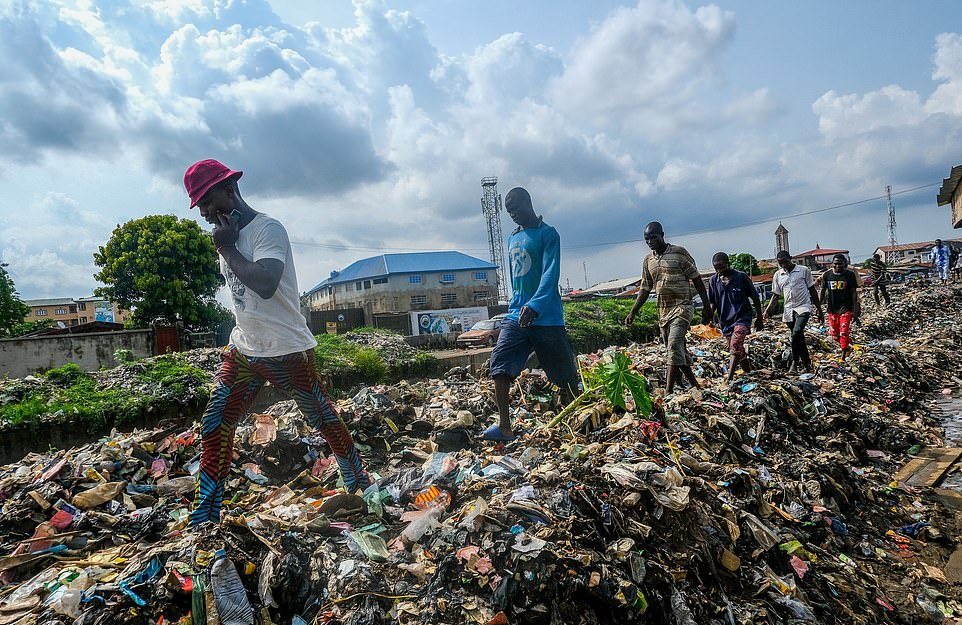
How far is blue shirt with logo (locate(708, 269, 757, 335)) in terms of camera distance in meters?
6.36

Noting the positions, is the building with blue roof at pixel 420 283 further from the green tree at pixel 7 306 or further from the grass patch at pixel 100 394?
the grass patch at pixel 100 394

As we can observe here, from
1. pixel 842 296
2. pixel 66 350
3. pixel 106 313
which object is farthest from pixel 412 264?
pixel 842 296

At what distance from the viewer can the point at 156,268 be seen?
23.9m

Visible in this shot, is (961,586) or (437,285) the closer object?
(961,586)

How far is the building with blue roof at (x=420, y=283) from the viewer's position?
42.9 metres

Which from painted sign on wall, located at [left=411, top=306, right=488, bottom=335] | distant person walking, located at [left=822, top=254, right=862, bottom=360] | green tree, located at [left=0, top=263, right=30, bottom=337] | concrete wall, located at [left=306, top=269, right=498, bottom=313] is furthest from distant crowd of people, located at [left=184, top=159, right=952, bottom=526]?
concrete wall, located at [left=306, top=269, right=498, bottom=313]

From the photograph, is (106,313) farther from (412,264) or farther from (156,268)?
(412,264)

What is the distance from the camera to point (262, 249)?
2.69 metres

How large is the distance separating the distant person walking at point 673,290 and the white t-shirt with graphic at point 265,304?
3.62 m

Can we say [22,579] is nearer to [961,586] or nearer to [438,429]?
[438,429]

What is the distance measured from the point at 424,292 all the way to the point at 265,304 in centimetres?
4080

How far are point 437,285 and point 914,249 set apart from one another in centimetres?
5539

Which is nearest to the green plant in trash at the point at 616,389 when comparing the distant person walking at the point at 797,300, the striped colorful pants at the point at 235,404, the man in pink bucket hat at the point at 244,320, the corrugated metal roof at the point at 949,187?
the striped colorful pants at the point at 235,404

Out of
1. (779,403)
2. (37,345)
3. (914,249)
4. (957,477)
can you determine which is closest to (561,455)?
(779,403)
